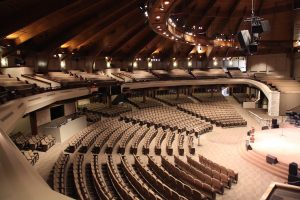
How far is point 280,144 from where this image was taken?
14375mm

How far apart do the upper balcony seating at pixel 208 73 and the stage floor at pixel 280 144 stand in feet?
42.9

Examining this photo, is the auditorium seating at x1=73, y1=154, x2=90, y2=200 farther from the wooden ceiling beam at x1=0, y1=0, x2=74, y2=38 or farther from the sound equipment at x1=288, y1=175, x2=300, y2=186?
the sound equipment at x1=288, y1=175, x2=300, y2=186

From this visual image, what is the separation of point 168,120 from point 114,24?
28.3 ft

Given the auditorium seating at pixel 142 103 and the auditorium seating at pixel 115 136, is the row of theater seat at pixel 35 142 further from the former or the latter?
the auditorium seating at pixel 142 103

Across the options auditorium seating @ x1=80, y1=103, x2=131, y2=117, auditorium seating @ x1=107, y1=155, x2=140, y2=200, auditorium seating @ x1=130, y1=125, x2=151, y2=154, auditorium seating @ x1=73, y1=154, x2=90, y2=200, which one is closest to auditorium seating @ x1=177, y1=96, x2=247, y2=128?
auditorium seating @ x1=80, y1=103, x2=131, y2=117

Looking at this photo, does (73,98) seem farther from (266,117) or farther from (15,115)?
(266,117)

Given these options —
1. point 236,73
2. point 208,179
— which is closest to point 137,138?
point 208,179

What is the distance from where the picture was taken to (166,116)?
21.3 meters

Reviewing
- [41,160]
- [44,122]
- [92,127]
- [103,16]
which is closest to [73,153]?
[41,160]

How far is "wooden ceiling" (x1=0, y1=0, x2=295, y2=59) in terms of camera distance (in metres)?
12.6

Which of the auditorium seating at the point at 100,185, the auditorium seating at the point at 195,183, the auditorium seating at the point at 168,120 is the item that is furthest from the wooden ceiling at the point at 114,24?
the auditorium seating at the point at 195,183

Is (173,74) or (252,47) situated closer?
(252,47)

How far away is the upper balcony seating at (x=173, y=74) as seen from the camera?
2878 centimetres

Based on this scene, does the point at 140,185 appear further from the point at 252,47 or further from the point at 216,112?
the point at 216,112
